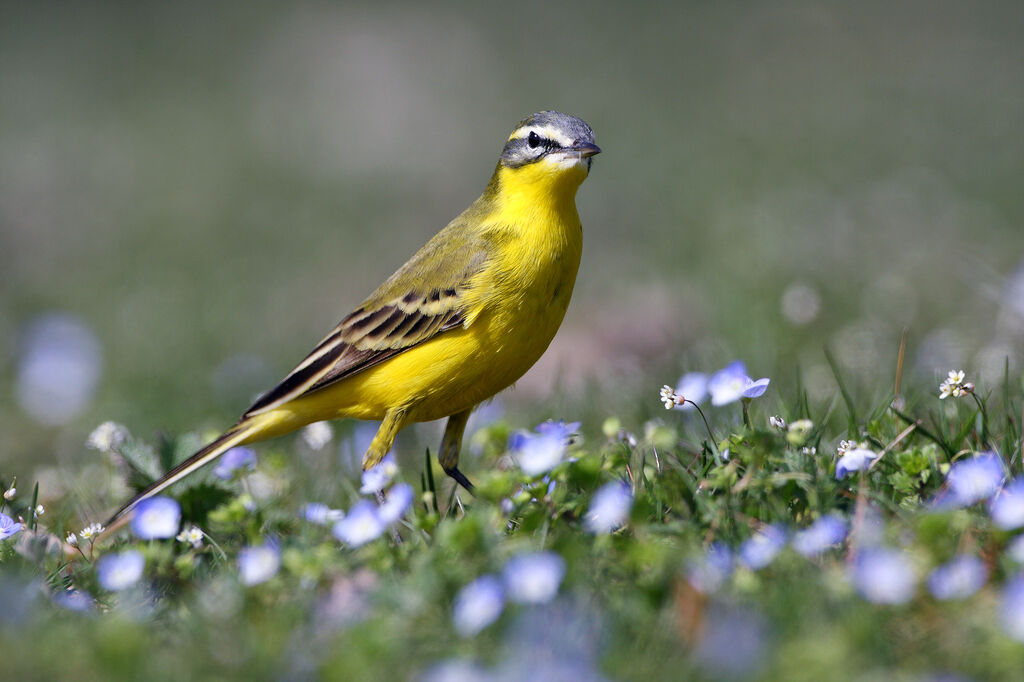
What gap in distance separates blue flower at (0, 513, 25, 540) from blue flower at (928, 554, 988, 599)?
9.75ft

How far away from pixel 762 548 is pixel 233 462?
2489 mm

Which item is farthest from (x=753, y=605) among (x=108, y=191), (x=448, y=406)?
(x=108, y=191)

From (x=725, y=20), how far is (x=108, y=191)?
41.5ft

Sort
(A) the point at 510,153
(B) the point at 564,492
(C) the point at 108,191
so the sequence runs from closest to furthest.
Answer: (B) the point at 564,492 < (A) the point at 510,153 < (C) the point at 108,191

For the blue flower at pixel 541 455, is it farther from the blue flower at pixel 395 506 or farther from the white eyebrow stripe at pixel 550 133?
A: the white eyebrow stripe at pixel 550 133

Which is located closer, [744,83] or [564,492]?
[564,492]

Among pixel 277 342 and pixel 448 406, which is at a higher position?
pixel 448 406

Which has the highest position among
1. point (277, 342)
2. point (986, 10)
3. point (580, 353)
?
point (277, 342)

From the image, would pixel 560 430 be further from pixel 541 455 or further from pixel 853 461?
pixel 853 461

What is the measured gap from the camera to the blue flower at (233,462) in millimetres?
4555

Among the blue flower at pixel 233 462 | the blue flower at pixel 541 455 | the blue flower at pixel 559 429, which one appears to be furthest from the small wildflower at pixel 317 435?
the blue flower at pixel 541 455

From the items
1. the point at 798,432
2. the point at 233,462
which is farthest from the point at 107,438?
the point at 798,432

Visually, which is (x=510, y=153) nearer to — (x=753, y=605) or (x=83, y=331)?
(x=753, y=605)

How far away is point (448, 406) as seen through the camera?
→ 526cm
